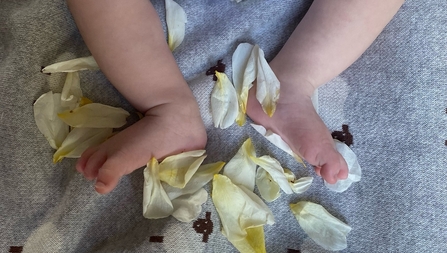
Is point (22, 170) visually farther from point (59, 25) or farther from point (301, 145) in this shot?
point (301, 145)

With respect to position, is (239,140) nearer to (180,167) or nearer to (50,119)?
(180,167)

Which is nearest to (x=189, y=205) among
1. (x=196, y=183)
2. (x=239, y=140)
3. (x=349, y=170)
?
(x=196, y=183)

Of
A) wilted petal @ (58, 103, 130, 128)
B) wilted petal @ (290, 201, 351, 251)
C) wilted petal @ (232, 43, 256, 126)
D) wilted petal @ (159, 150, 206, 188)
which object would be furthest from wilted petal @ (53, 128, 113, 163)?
wilted petal @ (290, 201, 351, 251)

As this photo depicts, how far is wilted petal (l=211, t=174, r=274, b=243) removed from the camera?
65 cm

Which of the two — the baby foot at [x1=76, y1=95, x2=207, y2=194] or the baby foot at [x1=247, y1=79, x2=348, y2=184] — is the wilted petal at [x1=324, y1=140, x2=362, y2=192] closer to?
the baby foot at [x1=247, y1=79, x2=348, y2=184]

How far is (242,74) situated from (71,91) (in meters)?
0.27

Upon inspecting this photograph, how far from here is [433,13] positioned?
2.59 ft

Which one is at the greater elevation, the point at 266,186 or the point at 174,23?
the point at 174,23

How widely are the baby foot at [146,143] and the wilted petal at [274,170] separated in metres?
0.09

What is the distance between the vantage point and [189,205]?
0.66 m

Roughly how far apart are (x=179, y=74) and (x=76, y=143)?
0.19m

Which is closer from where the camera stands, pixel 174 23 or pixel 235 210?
pixel 235 210

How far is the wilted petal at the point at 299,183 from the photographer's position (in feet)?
2.28

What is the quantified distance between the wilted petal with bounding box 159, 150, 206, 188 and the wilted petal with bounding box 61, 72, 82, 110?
18 centimetres
